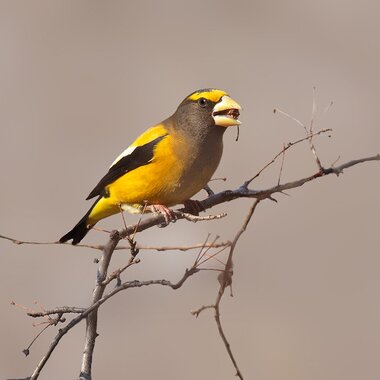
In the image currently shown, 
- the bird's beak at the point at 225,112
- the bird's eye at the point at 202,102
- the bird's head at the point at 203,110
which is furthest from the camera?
the bird's eye at the point at 202,102

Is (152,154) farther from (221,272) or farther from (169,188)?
(221,272)

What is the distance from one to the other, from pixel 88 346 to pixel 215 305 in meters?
0.30

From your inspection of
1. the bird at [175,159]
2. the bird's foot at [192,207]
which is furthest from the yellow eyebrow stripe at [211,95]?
the bird's foot at [192,207]

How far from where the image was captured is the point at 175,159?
2852mm

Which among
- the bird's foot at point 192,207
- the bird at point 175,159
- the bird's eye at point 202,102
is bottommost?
the bird's foot at point 192,207

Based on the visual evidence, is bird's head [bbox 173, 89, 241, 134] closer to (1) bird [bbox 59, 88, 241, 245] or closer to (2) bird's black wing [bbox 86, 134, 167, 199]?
(1) bird [bbox 59, 88, 241, 245]

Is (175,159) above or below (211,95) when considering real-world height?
below

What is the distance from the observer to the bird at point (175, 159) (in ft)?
9.06

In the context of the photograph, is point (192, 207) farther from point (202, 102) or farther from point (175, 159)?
point (202, 102)

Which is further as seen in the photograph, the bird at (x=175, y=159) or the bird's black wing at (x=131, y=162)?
the bird's black wing at (x=131, y=162)

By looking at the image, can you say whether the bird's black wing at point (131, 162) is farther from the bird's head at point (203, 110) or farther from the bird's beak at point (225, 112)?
the bird's beak at point (225, 112)

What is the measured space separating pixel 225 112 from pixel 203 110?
0.17 m

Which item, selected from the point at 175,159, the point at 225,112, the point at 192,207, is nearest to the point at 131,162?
the point at 175,159

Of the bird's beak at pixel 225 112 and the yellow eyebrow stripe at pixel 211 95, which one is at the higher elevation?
the yellow eyebrow stripe at pixel 211 95
